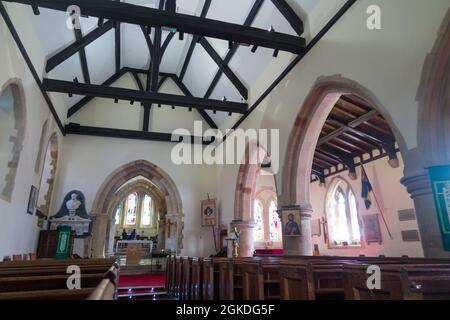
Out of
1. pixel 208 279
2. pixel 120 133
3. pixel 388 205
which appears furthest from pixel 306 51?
pixel 120 133

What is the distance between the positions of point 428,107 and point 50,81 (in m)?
6.13

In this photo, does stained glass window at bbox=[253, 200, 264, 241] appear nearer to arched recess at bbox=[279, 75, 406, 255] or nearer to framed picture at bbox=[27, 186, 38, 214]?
arched recess at bbox=[279, 75, 406, 255]

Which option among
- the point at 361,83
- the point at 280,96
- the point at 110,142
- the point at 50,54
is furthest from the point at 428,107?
→ the point at 110,142

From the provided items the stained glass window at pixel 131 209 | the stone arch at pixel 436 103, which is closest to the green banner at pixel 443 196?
the stone arch at pixel 436 103

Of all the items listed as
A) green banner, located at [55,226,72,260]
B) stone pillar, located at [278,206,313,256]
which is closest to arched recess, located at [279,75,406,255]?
stone pillar, located at [278,206,313,256]

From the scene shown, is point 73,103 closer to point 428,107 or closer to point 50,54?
point 50,54

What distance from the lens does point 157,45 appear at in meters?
6.62

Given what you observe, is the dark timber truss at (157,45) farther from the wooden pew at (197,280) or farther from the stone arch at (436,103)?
the wooden pew at (197,280)

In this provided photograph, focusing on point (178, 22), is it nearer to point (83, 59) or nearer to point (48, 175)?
point (83, 59)

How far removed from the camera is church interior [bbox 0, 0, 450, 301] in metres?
2.75

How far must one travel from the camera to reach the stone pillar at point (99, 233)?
775cm

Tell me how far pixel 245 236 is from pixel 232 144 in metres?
2.43

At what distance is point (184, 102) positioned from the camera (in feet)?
22.0

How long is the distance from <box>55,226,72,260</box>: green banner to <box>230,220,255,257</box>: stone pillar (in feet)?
12.3
